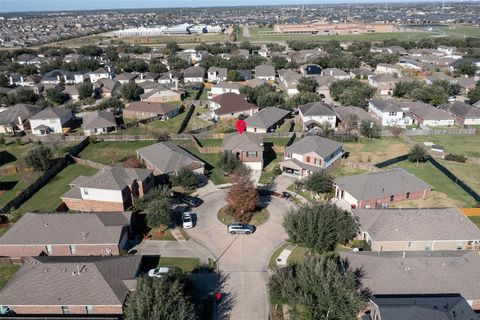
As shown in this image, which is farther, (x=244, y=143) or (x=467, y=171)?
(x=244, y=143)

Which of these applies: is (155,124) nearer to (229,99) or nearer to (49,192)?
(229,99)

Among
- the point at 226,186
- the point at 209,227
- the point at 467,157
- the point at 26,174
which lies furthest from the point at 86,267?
the point at 467,157

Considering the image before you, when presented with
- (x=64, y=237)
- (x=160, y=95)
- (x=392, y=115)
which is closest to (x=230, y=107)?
(x=160, y=95)

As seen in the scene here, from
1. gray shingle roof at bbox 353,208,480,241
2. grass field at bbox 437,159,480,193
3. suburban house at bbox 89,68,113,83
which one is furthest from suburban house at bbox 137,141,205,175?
suburban house at bbox 89,68,113,83

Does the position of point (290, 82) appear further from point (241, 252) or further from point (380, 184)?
point (241, 252)

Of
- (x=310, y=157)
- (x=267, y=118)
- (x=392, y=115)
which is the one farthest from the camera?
(x=392, y=115)

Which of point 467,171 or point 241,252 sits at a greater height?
point 241,252

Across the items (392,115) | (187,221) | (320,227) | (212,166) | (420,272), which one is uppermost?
(320,227)

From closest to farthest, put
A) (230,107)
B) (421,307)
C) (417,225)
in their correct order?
(421,307) < (417,225) < (230,107)
